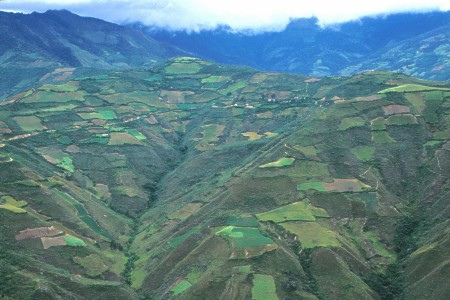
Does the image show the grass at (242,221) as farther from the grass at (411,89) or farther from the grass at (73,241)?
the grass at (411,89)

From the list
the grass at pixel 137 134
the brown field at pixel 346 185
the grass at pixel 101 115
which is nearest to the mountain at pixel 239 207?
the brown field at pixel 346 185

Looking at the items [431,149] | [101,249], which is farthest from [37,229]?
[431,149]

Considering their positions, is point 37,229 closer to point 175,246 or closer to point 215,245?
point 175,246

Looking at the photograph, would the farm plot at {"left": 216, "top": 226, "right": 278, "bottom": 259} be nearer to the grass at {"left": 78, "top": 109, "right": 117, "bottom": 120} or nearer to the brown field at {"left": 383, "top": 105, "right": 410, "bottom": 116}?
the brown field at {"left": 383, "top": 105, "right": 410, "bottom": 116}

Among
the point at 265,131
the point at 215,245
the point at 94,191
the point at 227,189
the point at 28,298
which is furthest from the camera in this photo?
the point at 265,131

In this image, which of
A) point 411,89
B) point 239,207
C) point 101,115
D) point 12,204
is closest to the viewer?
point 12,204

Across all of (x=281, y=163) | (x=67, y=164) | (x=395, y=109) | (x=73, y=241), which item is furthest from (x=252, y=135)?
(x=73, y=241)

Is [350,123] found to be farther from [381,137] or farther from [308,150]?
[308,150]
